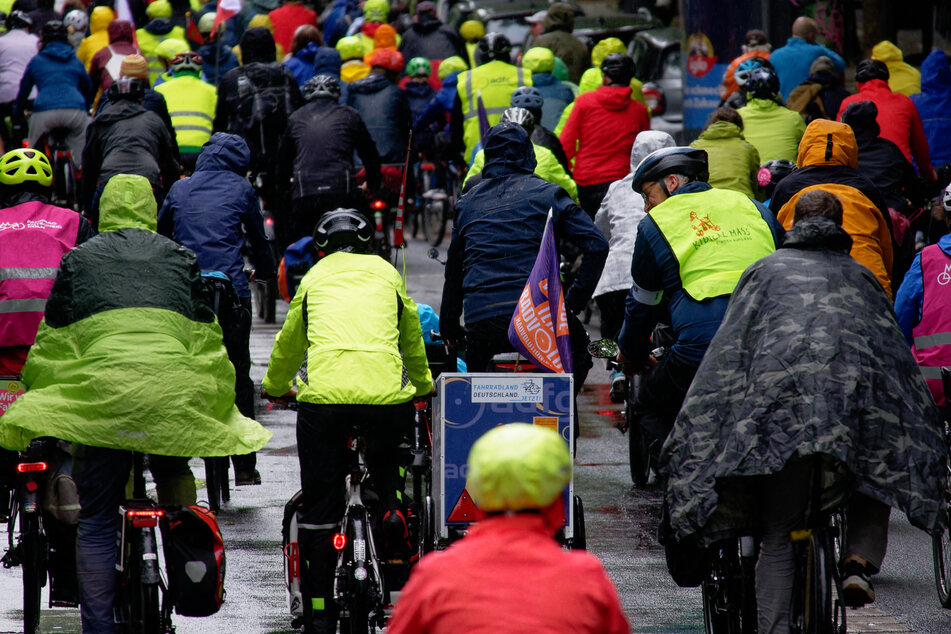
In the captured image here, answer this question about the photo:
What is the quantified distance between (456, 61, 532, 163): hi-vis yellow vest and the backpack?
10357mm

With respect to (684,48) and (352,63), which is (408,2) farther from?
(684,48)

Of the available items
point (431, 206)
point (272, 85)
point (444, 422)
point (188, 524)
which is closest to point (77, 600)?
Result: point (188, 524)

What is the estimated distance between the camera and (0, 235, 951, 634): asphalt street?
7453 mm

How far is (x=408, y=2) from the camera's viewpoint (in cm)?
2645

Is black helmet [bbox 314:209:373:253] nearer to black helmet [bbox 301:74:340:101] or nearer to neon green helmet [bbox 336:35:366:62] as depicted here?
black helmet [bbox 301:74:340:101]

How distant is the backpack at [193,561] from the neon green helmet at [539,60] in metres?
10.5

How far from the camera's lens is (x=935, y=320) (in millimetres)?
7914

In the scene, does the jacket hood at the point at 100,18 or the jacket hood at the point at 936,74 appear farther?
the jacket hood at the point at 100,18

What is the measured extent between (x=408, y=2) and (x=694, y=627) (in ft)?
66.1

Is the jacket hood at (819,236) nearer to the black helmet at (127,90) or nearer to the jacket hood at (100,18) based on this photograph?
the black helmet at (127,90)

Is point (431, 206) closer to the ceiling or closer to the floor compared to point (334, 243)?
closer to the floor

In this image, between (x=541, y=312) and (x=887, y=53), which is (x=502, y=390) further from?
(x=887, y=53)

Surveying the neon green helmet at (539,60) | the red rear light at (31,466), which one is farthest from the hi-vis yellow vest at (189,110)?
the red rear light at (31,466)

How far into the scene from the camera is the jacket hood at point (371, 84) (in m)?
17.2
